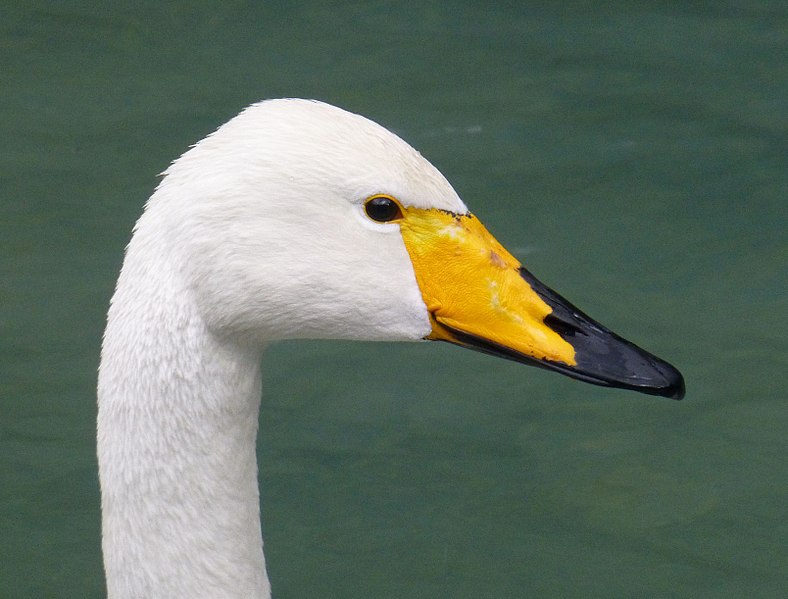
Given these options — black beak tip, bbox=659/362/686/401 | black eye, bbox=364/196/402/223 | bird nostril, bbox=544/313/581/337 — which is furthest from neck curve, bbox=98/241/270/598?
black beak tip, bbox=659/362/686/401

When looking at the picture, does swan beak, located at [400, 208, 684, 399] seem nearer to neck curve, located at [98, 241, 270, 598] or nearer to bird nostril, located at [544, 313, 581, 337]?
bird nostril, located at [544, 313, 581, 337]

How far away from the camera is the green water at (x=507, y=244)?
5359mm

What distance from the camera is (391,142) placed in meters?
3.13

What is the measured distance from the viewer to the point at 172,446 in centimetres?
317

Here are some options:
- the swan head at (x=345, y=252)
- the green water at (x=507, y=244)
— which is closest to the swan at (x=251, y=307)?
the swan head at (x=345, y=252)

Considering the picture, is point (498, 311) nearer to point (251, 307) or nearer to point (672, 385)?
point (672, 385)

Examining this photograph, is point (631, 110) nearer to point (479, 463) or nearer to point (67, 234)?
point (479, 463)

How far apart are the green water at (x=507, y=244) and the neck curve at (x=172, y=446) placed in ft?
6.41

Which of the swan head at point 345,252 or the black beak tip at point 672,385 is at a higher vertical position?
the swan head at point 345,252

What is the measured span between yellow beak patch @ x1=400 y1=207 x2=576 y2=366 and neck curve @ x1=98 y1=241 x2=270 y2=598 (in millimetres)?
458

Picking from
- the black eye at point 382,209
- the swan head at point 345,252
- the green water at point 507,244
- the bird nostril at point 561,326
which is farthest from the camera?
the green water at point 507,244

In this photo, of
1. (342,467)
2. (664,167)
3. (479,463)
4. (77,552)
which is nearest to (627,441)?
(479,463)

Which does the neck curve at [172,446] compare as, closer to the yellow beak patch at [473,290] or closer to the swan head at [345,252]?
the swan head at [345,252]

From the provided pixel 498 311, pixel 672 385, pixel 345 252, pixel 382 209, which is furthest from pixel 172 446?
pixel 672 385
